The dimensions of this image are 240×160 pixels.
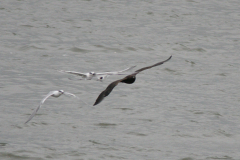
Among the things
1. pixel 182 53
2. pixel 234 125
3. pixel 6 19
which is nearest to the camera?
pixel 234 125

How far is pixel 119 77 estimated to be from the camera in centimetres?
1366

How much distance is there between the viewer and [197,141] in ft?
33.1

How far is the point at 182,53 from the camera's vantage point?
53.4 feet

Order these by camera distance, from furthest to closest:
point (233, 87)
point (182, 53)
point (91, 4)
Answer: point (91, 4)
point (182, 53)
point (233, 87)

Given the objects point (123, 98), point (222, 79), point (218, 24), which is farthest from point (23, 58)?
point (218, 24)

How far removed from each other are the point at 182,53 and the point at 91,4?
19.0 ft

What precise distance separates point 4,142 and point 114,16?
1072cm

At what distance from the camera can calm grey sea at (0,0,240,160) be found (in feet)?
31.7

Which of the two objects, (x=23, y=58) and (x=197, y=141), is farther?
(x=23, y=58)

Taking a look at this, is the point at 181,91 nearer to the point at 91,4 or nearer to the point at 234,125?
the point at 234,125

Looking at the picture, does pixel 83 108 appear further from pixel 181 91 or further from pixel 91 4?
pixel 91 4

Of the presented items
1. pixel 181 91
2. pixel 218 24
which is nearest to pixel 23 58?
pixel 181 91

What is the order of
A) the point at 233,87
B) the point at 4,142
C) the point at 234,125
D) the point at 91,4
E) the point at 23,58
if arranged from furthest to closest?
the point at 91,4
the point at 23,58
the point at 233,87
the point at 234,125
the point at 4,142

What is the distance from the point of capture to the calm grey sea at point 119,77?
9.66 metres
